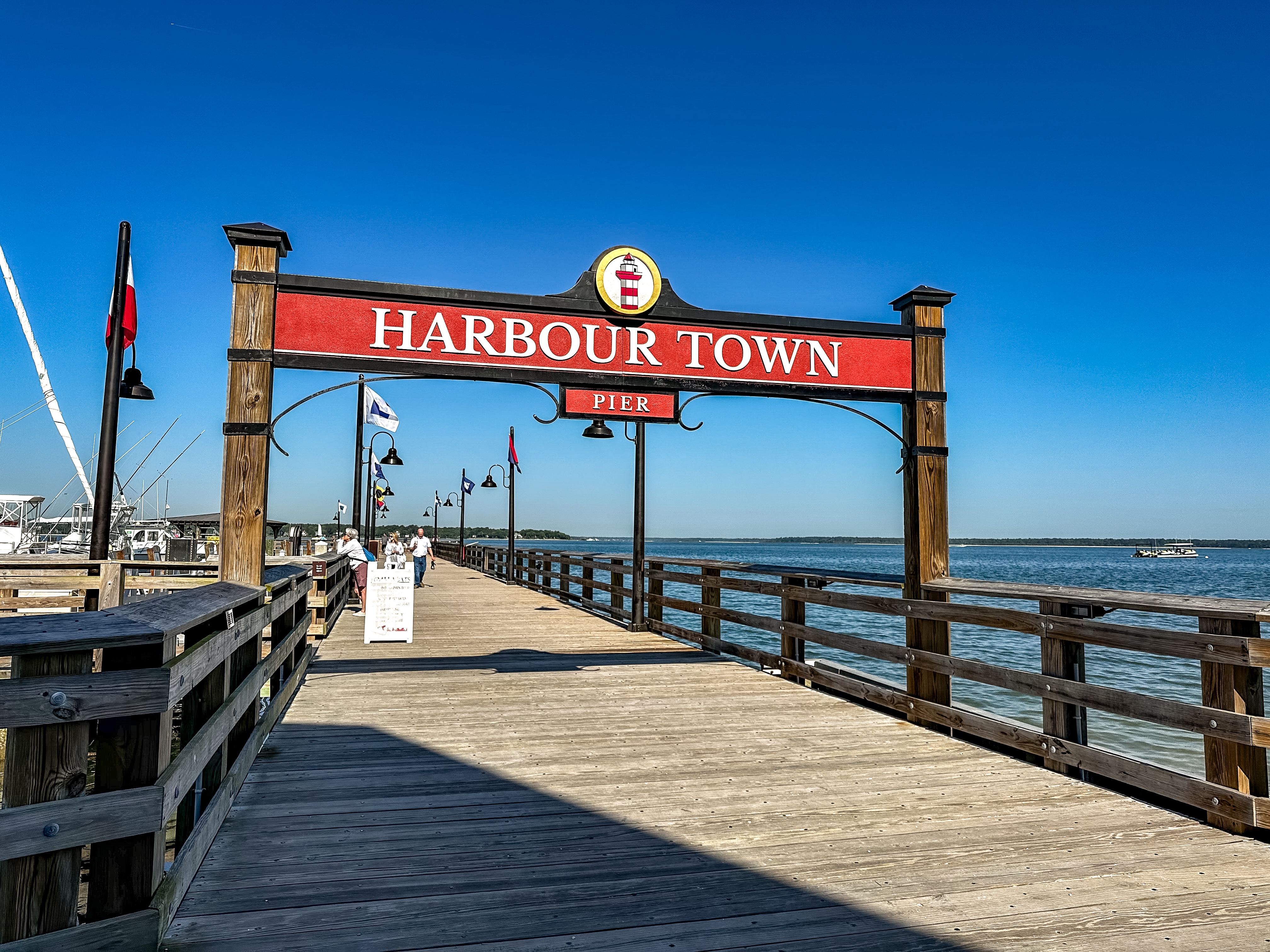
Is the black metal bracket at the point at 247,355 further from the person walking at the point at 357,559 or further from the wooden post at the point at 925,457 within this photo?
the person walking at the point at 357,559

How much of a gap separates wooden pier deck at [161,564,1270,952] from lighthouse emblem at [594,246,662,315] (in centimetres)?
330

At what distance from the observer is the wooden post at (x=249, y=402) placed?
5.84m

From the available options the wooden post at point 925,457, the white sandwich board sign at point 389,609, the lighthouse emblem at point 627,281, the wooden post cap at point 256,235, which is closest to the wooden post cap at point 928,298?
the wooden post at point 925,457

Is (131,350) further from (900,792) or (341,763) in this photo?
(900,792)

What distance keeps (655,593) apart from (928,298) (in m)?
6.99

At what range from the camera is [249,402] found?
6004 millimetres

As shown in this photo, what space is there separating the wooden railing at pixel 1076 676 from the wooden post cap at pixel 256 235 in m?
5.22

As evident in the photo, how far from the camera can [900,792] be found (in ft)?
15.2

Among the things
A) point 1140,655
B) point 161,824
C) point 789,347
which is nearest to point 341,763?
point 161,824

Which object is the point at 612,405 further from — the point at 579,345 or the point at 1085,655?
the point at 1085,655

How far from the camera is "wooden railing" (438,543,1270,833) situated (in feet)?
13.0

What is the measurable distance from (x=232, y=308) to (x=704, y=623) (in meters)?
6.73

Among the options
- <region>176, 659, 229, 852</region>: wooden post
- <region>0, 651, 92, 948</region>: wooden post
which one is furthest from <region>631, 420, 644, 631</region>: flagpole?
<region>0, 651, 92, 948</region>: wooden post

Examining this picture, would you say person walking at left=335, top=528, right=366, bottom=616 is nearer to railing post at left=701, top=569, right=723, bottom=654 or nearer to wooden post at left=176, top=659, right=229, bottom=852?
railing post at left=701, top=569, right=723, bottom=654
